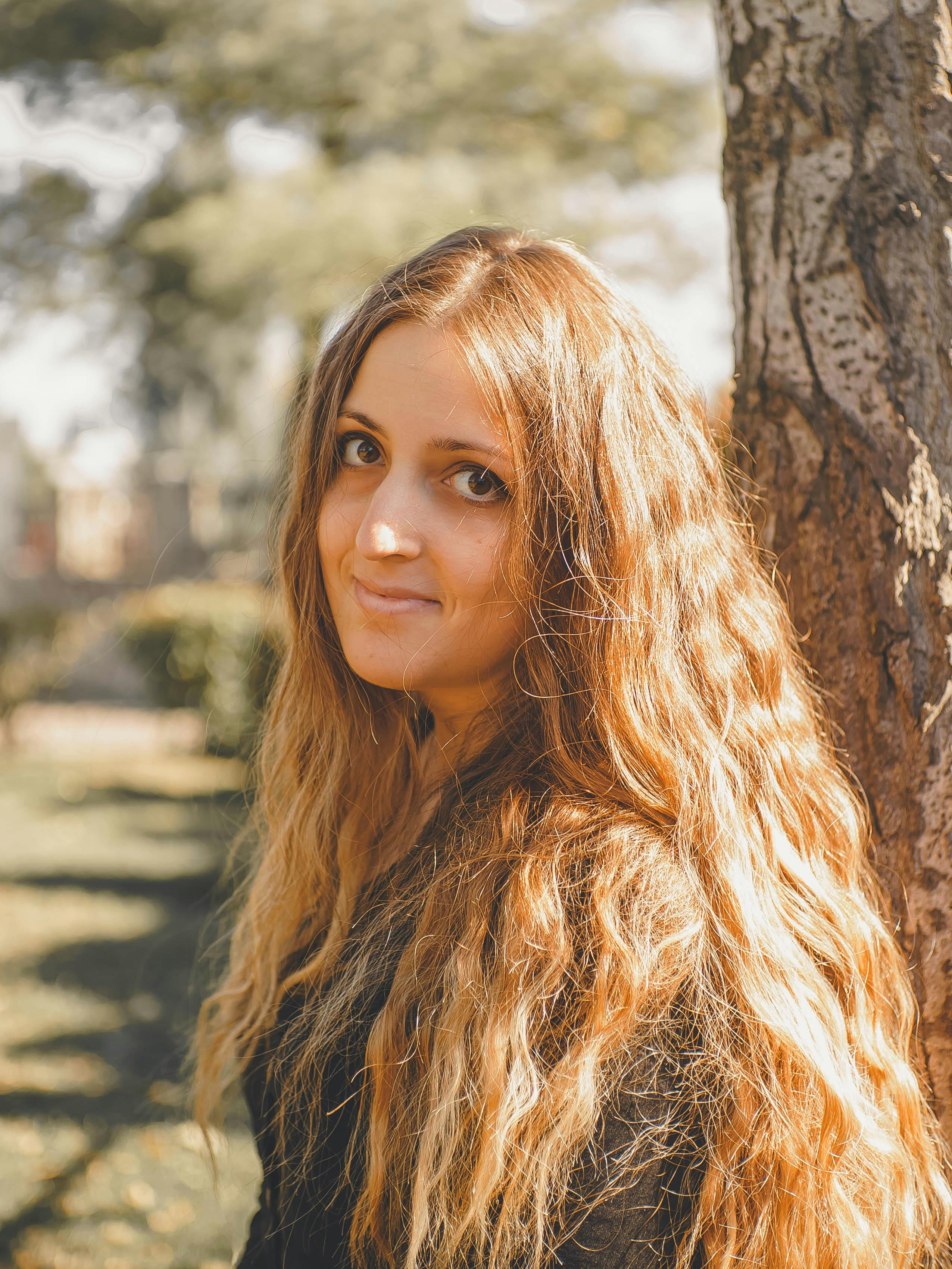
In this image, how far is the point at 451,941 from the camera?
4.68ft

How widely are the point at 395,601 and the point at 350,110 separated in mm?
12554

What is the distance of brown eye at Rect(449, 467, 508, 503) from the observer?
1.53 m

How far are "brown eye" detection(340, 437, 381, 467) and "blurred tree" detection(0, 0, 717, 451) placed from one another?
30.0 feet

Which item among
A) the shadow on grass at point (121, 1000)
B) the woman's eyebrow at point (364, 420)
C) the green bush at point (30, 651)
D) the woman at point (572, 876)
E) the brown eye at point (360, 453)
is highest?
the woman's eyebrow at point (364, 420)

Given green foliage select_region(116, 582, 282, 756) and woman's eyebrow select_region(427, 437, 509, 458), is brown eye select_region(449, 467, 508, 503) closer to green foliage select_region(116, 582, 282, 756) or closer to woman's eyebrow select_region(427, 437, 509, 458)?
woman's eyebrow select_region(427, 437, 509, 458)

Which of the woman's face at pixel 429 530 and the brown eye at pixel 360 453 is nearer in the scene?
the woman's face at pixel 429 530

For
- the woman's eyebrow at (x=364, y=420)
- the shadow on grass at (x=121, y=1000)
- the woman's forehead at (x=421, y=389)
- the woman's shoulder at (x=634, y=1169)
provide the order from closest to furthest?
the woman's shoulder at (x=634, y=1169), the woman's forehead at (x=421, y=389), the woman's eyebrow at (x=364, y=420), the shadow on grass at (x=121, y=1000)

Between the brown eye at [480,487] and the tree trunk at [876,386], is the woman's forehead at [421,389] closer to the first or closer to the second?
the brown eye at [480,487]

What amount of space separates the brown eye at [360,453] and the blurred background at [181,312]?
2.74ft

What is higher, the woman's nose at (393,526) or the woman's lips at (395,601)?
the woman's nose at (393,526)

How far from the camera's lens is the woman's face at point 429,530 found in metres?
1.50

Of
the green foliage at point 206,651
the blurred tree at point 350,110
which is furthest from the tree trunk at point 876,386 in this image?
the blurred tree at point 350,110

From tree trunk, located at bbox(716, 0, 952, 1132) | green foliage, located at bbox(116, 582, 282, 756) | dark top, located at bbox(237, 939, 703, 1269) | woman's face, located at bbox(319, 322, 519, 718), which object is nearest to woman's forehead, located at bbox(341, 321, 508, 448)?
woman's face, located at bbox(319, 322, 519, 718)

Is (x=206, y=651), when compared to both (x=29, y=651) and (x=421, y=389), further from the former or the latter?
(x=421, y=389)
